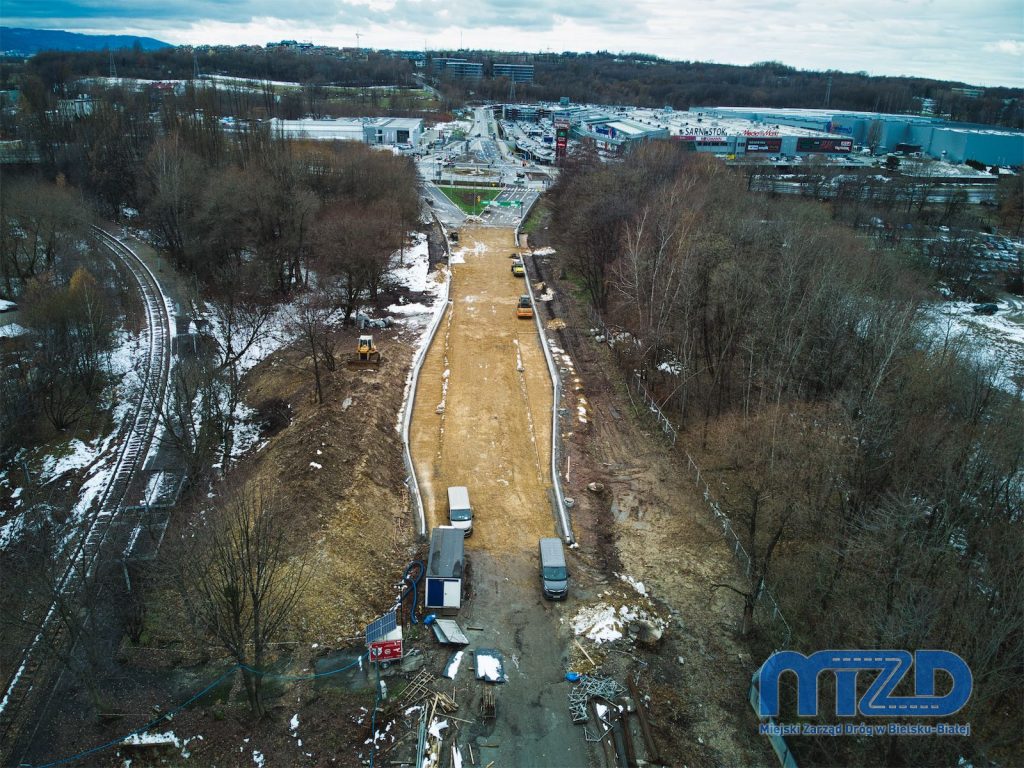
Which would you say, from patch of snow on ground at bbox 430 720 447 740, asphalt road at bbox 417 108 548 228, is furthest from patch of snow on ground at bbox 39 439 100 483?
asphalt road at bbox 417 108 548 228

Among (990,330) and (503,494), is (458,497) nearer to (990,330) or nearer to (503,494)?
(503,494)

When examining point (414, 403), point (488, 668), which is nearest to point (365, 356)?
point (414, 403)

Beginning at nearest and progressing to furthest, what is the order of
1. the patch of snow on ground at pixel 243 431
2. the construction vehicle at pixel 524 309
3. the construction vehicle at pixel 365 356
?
the patch of snow on ground at pixel 243 431 < the construction vehicle at pixel 365 356 < the construction vehicle at pixel 524 309

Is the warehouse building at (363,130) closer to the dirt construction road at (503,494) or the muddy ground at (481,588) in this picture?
the dirt construction road at (503,494)

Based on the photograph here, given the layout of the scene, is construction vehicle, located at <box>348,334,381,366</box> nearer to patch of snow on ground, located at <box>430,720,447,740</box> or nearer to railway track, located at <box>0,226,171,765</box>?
railway track, located at <box>0,226,171,765</box>

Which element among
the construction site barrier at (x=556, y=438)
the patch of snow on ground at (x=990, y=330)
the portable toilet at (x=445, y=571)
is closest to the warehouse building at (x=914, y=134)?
the patch of snow on ground at (x=990, y=330)

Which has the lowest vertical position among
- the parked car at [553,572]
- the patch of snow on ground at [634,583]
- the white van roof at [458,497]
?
the patch of snow on ground at [634,583]

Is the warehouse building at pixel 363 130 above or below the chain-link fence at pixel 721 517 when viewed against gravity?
above
